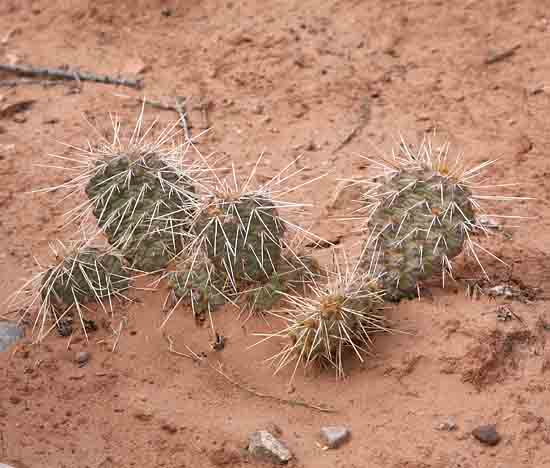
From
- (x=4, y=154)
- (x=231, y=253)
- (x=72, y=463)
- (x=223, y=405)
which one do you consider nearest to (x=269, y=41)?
(x=4, y=154)

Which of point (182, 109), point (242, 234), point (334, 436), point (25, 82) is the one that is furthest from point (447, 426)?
point (25, 82)

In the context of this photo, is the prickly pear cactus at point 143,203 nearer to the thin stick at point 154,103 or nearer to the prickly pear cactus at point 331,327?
the prickly pear cactus at point 331,327

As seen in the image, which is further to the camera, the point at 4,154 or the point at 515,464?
the point at 4,154

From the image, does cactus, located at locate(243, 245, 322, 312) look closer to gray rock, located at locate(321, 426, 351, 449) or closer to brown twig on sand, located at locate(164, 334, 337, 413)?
brown twig on sand, located at locate(164, 334, 337, 413)

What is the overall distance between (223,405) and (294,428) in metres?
0.34

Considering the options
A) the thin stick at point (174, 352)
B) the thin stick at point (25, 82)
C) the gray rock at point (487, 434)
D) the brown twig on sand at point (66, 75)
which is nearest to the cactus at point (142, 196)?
the thin stick at point (174, 352)

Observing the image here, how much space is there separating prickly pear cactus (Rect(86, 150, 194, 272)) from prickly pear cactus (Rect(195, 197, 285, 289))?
243mm

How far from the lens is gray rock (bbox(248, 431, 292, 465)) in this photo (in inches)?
121

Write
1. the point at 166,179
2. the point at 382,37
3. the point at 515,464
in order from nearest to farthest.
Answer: the point at 515,464 < the point at 166,179 < the point at 382,37

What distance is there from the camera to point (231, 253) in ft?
11.5

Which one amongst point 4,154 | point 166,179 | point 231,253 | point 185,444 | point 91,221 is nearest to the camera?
A: point 185,444

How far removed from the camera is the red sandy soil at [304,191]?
126 inches

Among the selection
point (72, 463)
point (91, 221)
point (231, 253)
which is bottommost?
point (72, 463)

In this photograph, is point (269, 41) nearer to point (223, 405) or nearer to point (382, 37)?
point (382, 37)
